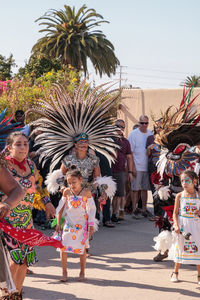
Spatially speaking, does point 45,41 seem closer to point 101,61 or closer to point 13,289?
point 101,61

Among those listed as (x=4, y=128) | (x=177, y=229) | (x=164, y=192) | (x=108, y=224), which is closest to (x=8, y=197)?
(x=4, y=128)

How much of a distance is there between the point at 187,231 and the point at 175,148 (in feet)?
3.93

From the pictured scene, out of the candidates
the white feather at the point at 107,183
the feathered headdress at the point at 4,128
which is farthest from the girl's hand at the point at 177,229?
the feathered headdress at the point at 4,128

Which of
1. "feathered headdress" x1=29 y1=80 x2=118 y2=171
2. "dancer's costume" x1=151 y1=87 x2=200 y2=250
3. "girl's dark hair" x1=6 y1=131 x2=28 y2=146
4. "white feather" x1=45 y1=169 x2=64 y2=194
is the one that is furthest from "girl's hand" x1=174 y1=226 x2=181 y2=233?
"girl's dark hair" x1=6 y1=131 x2=28 y2=146

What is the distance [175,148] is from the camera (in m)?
7.26

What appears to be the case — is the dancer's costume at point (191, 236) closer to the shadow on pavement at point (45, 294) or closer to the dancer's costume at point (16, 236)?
the shadow on pavement at point (45, 294)

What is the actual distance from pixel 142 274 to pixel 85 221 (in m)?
0.98

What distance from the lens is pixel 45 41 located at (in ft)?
128

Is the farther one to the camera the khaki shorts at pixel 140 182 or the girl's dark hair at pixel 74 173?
the khaki shorts at pixel 140 182

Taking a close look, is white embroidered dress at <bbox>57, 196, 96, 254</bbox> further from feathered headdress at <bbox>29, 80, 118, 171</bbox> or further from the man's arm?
the man's arm

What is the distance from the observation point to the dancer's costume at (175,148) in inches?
283

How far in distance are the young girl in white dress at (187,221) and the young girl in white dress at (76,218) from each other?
103cm

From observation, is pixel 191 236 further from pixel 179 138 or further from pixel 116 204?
pixel 116 204

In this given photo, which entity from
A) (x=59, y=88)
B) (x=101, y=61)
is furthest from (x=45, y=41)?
(x=59, y=88)
